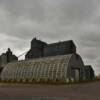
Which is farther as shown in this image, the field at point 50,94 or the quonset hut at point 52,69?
the quonset hut at point 52,69

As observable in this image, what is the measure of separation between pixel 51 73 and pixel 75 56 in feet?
25.2

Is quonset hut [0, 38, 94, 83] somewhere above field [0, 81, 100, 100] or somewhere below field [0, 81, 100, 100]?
above

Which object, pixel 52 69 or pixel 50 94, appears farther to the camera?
pixel 52 69

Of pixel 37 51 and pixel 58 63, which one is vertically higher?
pixel 37 51

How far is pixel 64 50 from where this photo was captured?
2800 inches

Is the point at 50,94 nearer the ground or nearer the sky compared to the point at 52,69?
nearer the ground

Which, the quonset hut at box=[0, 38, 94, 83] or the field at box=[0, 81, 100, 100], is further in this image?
the quonset hut at box=[0, 38, 94, 83]

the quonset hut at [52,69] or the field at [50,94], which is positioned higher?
the quonset hut at [52,69]

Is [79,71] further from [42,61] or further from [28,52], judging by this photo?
[28,52]

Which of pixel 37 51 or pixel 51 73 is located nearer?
pixel 51 73

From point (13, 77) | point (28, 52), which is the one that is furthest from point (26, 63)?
point (28, 52)

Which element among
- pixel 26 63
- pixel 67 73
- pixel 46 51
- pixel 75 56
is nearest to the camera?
pixel 67 73

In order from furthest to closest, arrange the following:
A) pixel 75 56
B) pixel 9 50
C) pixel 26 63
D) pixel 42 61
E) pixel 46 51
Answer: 1. pixel 9 50
2. pixel 46 51
3. pixel 26 63
4. pixel 42 61
5. pixel 75 56

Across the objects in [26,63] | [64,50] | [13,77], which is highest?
[64,50]
